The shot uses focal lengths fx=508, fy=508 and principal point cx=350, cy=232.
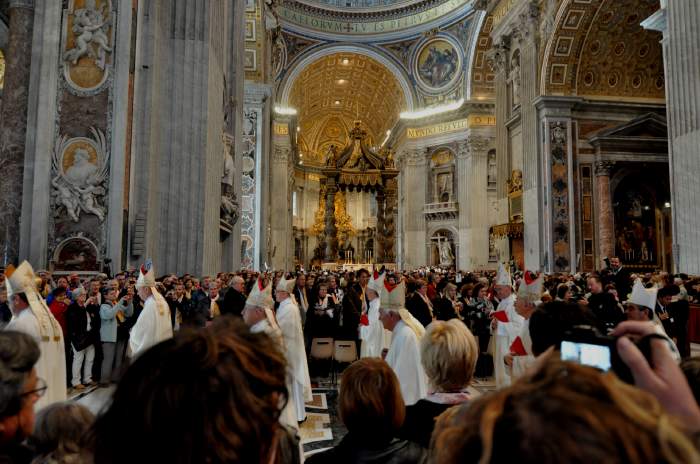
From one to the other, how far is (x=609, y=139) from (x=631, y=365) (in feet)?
68.6

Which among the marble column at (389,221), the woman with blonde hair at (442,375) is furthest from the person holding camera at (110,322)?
the marble column at (389,221)

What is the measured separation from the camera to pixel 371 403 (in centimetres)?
197

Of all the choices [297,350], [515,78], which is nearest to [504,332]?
[297,350]

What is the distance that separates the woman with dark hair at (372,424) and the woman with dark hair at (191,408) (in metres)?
1.02

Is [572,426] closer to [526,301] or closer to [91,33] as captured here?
[526,301]

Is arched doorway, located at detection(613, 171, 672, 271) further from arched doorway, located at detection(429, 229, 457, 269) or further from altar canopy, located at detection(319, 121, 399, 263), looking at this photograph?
altar canopy, located at detection(319, 121, 399, 263)

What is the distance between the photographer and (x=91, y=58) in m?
8.51

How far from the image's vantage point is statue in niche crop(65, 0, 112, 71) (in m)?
8.45

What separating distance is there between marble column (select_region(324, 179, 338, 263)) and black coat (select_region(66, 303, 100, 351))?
23.2 m

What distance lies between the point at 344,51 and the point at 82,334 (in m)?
34.4

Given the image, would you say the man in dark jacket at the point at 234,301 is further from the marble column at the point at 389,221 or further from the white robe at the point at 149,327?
the marble column at the point at 389,221

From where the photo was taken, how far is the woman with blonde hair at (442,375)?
7.92ft

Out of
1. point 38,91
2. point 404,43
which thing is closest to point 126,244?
point 38,91

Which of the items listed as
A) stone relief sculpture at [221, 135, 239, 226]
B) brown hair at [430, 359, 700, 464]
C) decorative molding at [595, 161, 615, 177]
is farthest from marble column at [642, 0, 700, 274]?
brown hair at [430, 359, 700, 464]
